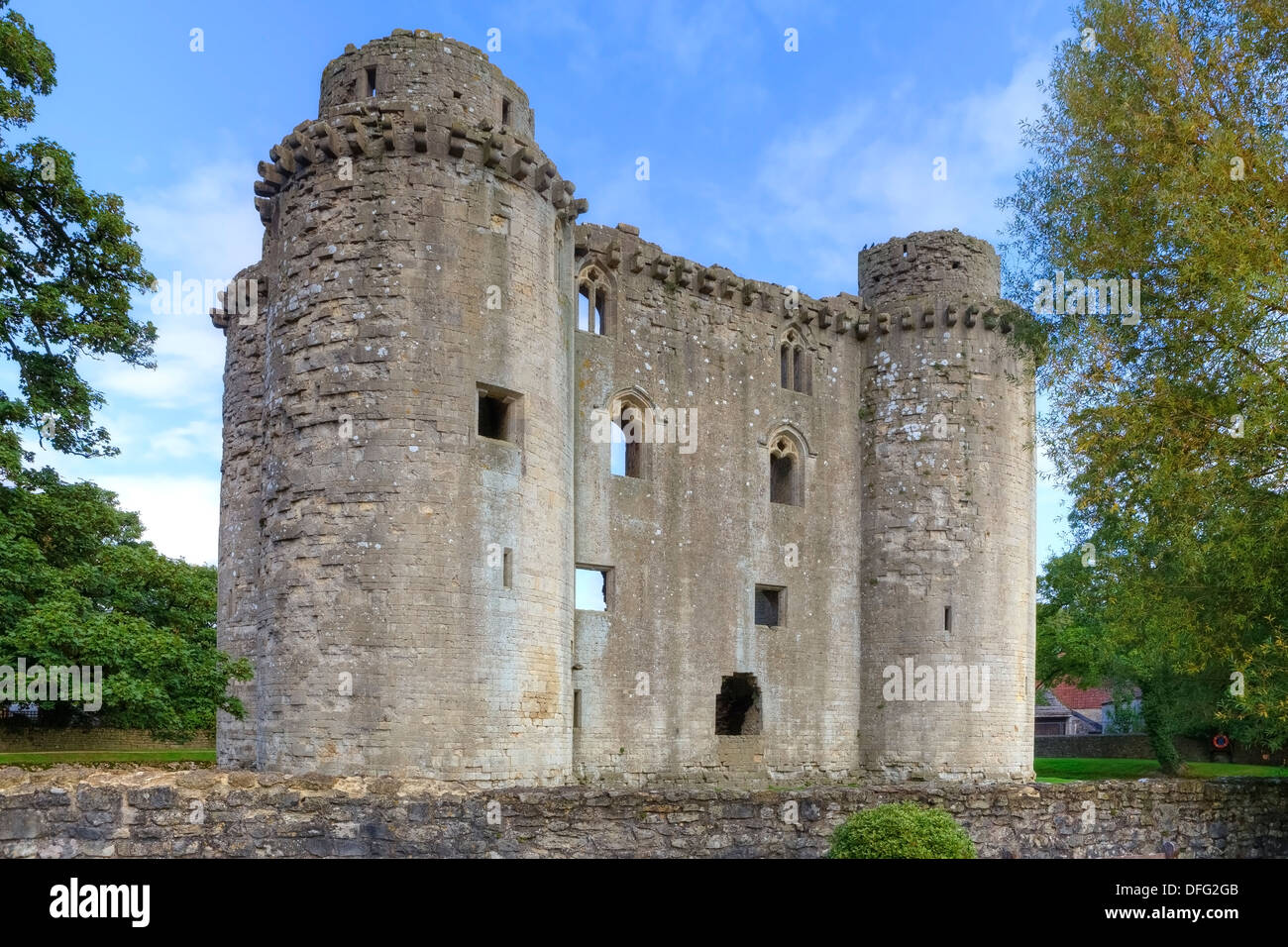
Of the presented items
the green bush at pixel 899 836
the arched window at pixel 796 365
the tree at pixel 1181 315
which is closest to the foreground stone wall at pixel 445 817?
the green bush at pixel 899 836

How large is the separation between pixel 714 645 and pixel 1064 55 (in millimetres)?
12166

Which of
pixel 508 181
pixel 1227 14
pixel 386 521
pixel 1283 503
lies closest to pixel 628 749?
pixel 386 521

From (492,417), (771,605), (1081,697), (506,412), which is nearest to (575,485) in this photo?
(492,417)

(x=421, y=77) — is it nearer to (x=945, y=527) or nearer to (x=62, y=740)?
(x=945, y=527)

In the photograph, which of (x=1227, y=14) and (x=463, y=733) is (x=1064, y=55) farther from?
(x=463, y=733)

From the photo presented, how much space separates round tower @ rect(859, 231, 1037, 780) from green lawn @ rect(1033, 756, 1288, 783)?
562 inches

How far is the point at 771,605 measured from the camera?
26.1 m

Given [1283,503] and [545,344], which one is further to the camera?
[545,344]

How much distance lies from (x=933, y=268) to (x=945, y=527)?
5.81 m

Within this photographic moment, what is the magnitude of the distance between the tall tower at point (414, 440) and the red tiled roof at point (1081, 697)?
183ft

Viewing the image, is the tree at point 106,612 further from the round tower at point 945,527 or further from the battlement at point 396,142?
the round tower at point 945,527

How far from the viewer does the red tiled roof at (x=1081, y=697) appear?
69438mm

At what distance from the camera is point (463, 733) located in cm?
1814

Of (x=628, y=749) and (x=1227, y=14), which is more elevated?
(x=1227, y=14)
